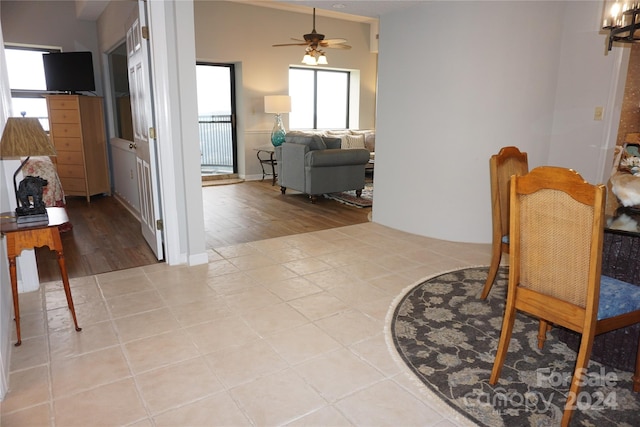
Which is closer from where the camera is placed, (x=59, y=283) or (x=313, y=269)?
(x=59, y=283)

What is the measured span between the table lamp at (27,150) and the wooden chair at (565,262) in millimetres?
2420

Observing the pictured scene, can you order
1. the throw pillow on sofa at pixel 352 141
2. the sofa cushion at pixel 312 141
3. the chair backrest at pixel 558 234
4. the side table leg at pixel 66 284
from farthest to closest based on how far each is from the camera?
the throw pillow on sofa at pixel 352 141
the sofa cushion at pixel 312 141
the side table leg at pixel 66 284
the chair backrest at pixel 558 234

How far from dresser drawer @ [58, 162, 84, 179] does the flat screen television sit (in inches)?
42.8

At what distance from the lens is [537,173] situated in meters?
1.70

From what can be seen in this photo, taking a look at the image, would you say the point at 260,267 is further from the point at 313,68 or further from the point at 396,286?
the point at 313,68

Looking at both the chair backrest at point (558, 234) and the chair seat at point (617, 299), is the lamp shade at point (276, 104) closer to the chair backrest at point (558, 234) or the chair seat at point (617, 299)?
the chair backrest at point (558, 234)

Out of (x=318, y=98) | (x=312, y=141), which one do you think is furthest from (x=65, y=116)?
(x=318, y=98)

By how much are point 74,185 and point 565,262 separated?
6547 mm

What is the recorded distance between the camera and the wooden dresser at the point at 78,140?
614cm

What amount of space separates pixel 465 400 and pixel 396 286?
4.31 feet

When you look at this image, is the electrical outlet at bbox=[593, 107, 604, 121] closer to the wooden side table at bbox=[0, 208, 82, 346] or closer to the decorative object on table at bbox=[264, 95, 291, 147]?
the wooden side table at bbox=[0, 208, 82, 346]

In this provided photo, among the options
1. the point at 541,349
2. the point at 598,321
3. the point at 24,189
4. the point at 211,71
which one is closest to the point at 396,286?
the point at 541,349

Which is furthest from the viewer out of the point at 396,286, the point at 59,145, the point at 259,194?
the point at 259,194

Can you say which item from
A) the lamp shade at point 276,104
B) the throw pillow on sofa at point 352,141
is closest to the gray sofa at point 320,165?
the lamp shade at point 276,104
